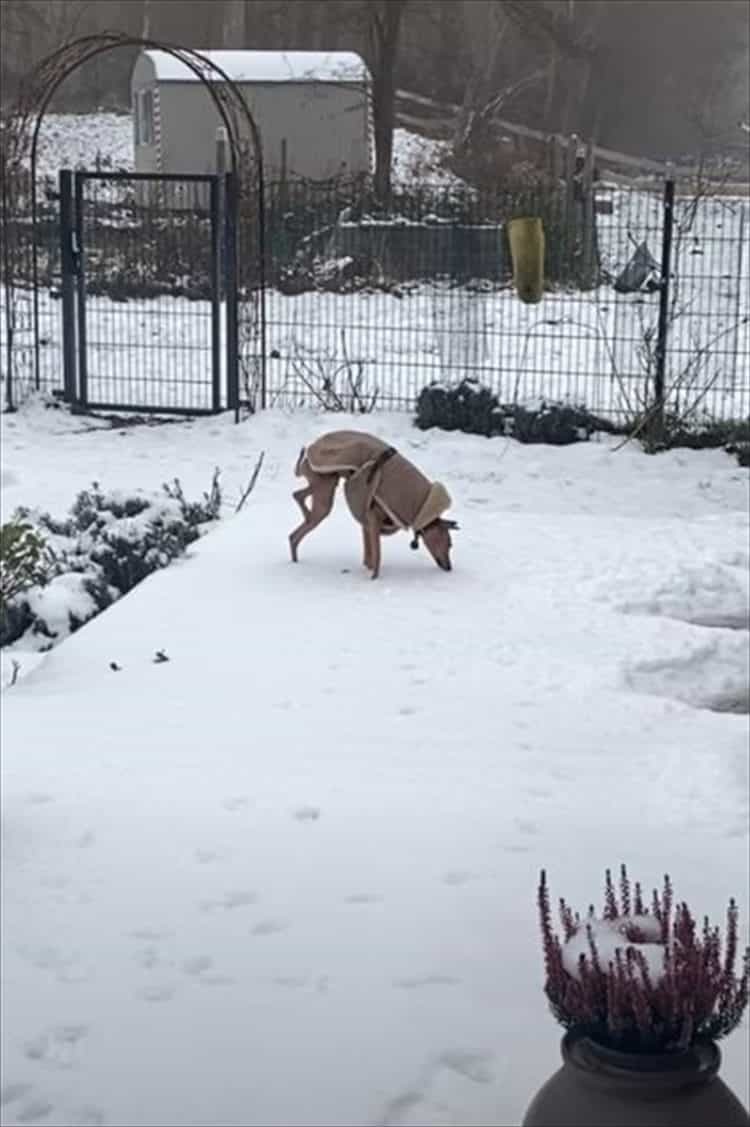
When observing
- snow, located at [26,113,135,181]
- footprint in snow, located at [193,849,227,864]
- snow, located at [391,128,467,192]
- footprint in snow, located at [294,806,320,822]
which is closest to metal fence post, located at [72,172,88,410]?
footprint in snow, located at [294,806,320,822]

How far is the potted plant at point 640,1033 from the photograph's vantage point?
88.4 inches

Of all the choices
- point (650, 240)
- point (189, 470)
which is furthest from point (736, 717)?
point (650, 240)

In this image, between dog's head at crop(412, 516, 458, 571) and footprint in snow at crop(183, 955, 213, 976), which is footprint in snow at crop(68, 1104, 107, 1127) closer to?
footprint in snow at crop(183, 955, 213, 976)

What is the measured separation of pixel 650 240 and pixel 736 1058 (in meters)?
9.84

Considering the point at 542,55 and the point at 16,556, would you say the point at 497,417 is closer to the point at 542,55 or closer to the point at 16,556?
the point at 16,556

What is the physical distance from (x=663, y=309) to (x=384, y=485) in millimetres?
4680

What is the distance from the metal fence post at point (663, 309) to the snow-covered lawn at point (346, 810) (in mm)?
2951

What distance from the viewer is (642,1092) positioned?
224 cm

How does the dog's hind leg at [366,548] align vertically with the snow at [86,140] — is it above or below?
below

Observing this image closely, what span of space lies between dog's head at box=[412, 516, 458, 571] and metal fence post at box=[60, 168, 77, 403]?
548cm

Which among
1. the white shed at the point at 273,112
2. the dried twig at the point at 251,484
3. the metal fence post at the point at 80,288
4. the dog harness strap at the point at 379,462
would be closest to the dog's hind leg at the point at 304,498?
the dog harness strap at the point at 379,462

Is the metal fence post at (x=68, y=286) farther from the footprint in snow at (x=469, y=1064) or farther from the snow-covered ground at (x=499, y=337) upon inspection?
the footprint in snow at (x=469, y=1064)

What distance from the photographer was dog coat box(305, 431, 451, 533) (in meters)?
6.89

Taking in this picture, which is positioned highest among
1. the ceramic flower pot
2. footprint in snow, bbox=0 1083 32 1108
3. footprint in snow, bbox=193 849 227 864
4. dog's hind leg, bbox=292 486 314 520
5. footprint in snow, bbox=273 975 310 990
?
dog's hind leg, bbox=292 486 314 520
